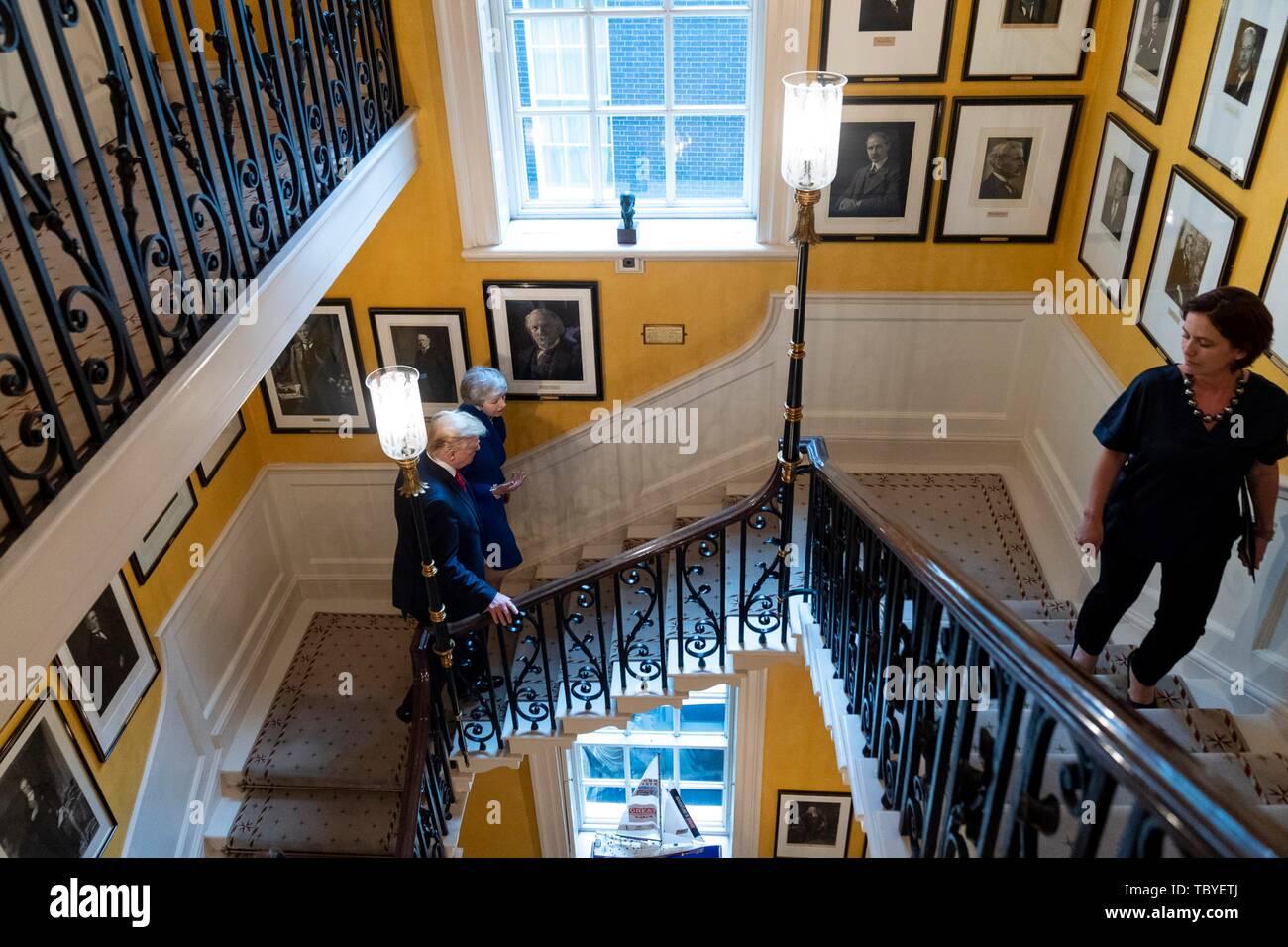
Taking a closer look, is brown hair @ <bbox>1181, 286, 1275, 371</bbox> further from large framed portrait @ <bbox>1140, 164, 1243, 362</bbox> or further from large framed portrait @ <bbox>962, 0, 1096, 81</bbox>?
large framed portrait @ <bbox>962, 0, 1096, 81</bbox>

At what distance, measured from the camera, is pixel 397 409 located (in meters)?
3.57

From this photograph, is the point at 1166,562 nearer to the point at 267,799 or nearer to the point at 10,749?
the point at 10,749

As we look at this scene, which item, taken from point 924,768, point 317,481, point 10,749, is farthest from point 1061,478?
point 10,749

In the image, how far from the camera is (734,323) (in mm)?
5863

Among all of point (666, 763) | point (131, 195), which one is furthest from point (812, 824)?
point (131, 195)

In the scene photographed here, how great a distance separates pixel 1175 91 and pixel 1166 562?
2.26 metres

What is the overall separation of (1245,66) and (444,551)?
3.79 meters

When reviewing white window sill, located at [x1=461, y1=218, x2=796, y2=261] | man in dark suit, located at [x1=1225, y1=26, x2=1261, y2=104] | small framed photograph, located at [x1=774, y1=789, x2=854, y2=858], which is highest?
man in dark suit, located at [x1=1225, y1=26, x2=1261, y2=104]

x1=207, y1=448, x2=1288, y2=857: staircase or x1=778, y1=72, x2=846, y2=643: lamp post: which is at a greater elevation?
x1=778, y1=72, x2=846, y2=643: lamp post

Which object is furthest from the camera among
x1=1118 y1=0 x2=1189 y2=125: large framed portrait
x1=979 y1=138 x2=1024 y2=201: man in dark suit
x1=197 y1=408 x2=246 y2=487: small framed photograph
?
x1=197 y1=408 x2=246 y2=487: small framed photograph

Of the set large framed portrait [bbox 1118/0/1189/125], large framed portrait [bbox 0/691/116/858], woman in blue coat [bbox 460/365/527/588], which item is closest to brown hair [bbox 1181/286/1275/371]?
large framed portrait [bbox 1118/0/1189/125]

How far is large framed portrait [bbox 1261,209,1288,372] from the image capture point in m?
3.39

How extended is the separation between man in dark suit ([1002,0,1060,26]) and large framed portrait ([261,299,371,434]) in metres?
4.09
